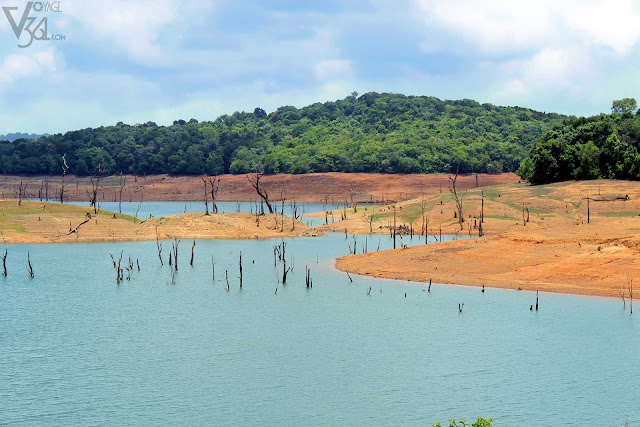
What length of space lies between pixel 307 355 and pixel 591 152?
61864mm

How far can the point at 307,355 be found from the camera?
2527 centimetres

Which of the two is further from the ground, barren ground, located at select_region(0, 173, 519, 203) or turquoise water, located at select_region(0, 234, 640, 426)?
barren ground, located at select_region(0, 173, 519, 203)

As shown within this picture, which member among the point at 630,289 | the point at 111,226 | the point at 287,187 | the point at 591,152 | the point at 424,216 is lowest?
the point at 630,289

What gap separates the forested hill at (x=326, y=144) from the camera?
133 m

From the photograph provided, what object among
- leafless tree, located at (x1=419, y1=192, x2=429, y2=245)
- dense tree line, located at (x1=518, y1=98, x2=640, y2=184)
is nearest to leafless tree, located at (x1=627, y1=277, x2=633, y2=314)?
leafless tree, located at (x1=419, y1=192, x2=429, y2=245)

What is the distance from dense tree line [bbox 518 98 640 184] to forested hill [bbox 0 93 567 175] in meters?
44.2

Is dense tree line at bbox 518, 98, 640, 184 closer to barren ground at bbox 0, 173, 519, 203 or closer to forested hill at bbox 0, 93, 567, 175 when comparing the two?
barren ground at bbox 0, 173, 519, 203

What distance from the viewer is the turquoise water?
2031 cm

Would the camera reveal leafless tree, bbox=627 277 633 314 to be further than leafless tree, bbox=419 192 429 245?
No

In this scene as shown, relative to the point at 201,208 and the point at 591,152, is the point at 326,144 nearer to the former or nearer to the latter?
the point at 201,208

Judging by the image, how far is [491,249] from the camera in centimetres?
4578

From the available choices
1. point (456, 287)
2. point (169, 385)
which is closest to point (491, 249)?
point (456, 287)

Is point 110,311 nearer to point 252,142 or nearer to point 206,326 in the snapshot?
point 206,326

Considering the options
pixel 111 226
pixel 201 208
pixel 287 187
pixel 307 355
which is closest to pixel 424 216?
pixel 111 226
